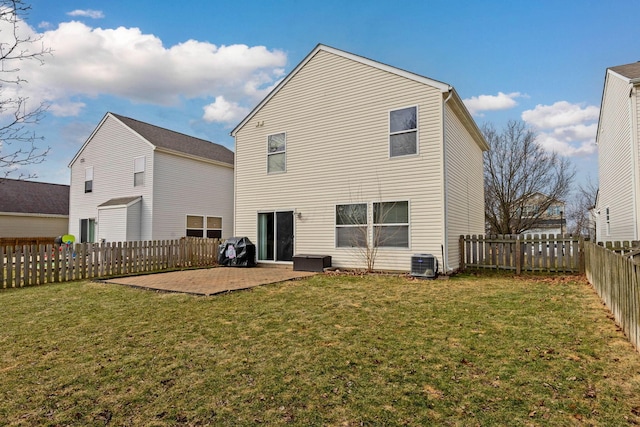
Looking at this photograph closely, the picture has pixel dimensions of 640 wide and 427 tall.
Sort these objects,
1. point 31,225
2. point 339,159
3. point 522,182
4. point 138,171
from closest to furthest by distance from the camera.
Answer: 1. point 339,159
2. point 138,171
3. point 522,182
4. point 31,225

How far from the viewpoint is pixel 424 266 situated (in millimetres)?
9547

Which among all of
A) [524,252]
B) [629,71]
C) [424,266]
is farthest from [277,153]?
[629,71]

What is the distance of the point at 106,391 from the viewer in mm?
2994

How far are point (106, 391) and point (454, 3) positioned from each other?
14252 mm

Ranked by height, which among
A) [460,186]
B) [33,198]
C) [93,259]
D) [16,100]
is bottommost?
[93,259]

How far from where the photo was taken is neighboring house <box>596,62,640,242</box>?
1047 cm


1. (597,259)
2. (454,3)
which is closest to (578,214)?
(454,3)

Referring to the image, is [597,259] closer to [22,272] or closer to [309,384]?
[309,384]

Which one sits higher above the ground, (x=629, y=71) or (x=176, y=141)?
(x=629, y=71)

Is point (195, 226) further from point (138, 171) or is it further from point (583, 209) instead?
A: point (583, 209)

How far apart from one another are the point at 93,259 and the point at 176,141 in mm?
10631

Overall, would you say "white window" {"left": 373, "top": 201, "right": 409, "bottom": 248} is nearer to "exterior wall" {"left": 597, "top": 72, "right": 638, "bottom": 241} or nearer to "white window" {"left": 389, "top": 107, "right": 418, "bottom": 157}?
"white window" {"left": 389, "top": 107, "right": 418, "bottom": 157}

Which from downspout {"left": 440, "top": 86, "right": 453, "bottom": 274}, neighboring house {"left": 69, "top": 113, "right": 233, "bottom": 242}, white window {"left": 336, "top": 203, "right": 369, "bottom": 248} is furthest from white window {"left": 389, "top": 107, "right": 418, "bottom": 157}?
neighboring house {"left": 69, "top": 113, "right": 233, "bottom": 242}

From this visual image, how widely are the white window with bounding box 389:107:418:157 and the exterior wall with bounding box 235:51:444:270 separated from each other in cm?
17
